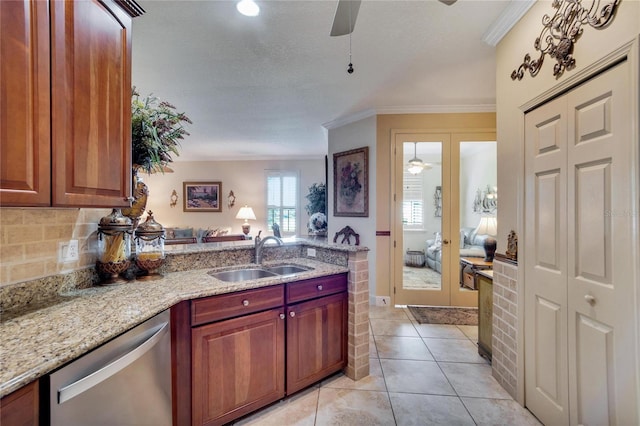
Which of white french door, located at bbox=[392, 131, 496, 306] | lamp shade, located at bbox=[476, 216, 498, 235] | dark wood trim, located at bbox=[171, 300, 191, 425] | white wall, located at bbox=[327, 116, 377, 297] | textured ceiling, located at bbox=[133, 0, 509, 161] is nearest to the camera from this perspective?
dark wood trim, located at bbox=[171, 300, 191, 425]

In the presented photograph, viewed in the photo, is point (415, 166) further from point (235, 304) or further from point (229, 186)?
point (229, 186)

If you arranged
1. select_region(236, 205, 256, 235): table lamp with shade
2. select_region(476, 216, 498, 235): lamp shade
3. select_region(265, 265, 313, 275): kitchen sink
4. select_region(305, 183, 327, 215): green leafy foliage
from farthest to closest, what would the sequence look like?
select_region(236, 205, 256, 235): table lamp with shade
select_region(305, 183, 327, 215): green leafy foliage
select_region(476, 216, 498, 235): lamp shade
select_region(265, 265, 313, 275): kitchen sink

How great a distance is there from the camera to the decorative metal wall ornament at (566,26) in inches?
52.3

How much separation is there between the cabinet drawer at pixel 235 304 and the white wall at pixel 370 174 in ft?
7.67

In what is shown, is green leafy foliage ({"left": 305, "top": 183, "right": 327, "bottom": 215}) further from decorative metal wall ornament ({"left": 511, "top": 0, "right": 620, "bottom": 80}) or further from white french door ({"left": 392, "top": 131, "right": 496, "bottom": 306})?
decorative metal wall ornament ({"left": 511, "top": 0, "right": 620, "bottom": 80})

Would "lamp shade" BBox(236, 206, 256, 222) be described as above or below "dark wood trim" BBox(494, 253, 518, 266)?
above

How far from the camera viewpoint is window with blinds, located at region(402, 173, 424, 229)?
3840mm

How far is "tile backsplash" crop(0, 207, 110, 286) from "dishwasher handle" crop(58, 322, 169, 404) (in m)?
0.66

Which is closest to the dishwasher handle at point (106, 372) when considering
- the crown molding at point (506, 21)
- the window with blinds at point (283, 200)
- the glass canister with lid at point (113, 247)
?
the glass canister with lid at point (113, 247)

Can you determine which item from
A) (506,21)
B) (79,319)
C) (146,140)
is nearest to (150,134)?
(146,140)

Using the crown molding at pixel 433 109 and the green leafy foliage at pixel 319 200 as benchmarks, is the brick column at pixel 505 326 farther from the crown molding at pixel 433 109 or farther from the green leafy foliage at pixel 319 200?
the green leafy foliage at pixel 319 200

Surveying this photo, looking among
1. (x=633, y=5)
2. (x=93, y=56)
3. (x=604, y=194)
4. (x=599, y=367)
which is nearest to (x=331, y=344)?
(x=599, y=367)

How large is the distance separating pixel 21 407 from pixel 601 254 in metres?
2.27

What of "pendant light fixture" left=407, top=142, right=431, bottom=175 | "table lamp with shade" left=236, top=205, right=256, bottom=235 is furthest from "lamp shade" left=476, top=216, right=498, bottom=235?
"table lamp with shade" left=236, top=205, right=256, bottom=235
